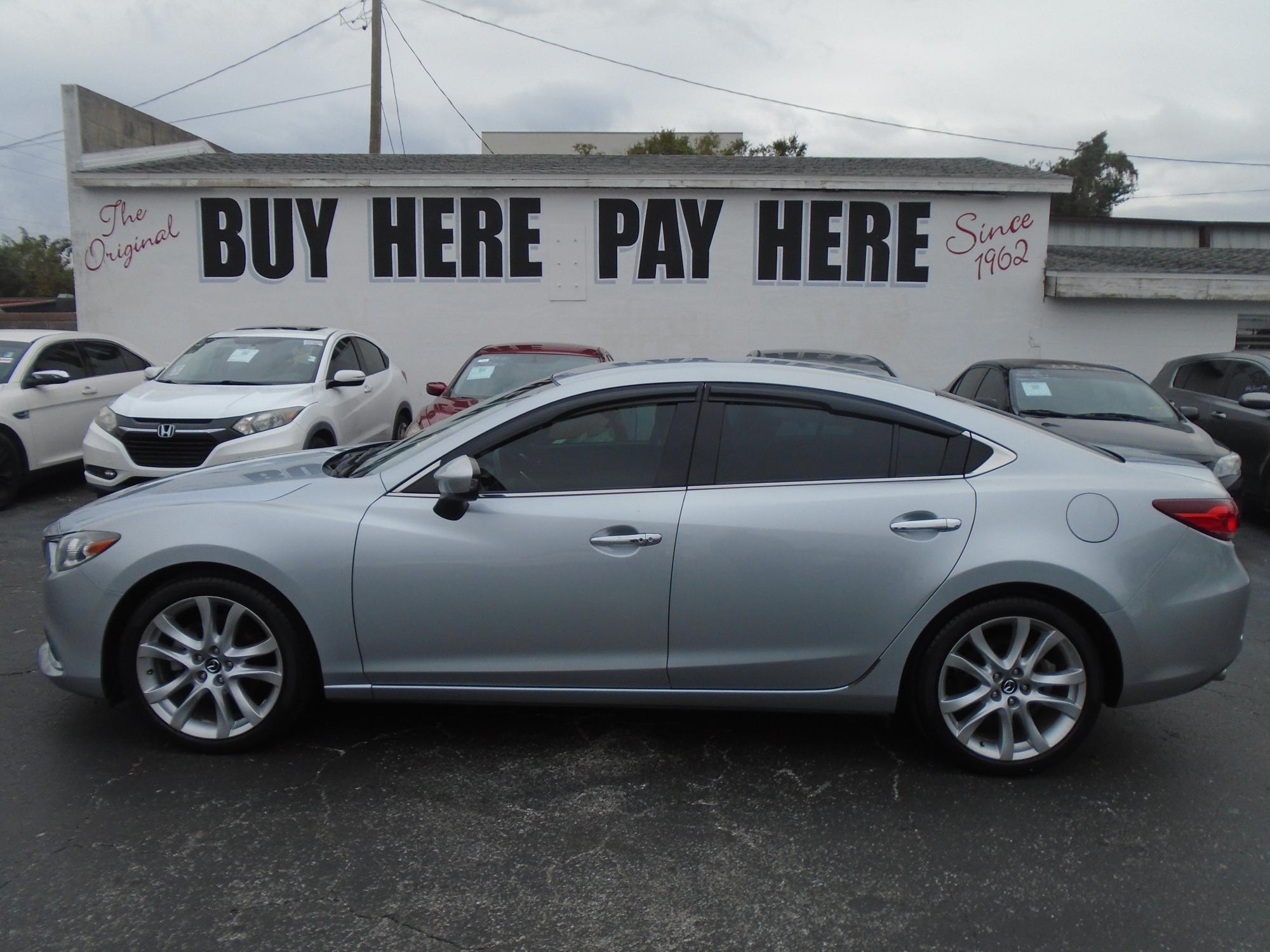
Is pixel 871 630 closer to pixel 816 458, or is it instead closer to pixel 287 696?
pixel 816 458

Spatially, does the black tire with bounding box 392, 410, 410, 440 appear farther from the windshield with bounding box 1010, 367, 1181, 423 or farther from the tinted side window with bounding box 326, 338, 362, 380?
the windshield with bounding box 1010, 367, 1181, 423

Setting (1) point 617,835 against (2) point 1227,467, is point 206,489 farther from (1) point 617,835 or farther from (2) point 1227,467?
(2) point 1227,467

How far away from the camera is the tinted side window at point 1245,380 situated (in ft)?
30.4

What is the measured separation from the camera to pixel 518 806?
11.2 ft

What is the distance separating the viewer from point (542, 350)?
32.1 ft

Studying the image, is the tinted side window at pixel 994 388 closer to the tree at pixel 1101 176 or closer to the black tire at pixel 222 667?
the black tire at pixel 222 667

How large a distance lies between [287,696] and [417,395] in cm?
1107

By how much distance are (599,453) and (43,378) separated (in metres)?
7.15

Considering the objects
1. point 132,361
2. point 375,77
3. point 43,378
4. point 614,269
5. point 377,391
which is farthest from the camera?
point 375,77

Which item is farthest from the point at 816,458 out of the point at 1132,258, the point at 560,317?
the point at 1132,258

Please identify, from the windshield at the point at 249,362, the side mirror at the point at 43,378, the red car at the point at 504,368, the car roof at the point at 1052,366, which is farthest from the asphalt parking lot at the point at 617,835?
the side mirror at the point at 43,378

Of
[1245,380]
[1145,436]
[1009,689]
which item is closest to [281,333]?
[1145,436]

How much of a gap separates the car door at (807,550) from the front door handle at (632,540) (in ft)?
0.30

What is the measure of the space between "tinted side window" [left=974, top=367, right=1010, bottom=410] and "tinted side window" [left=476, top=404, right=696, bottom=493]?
5.49 meters
